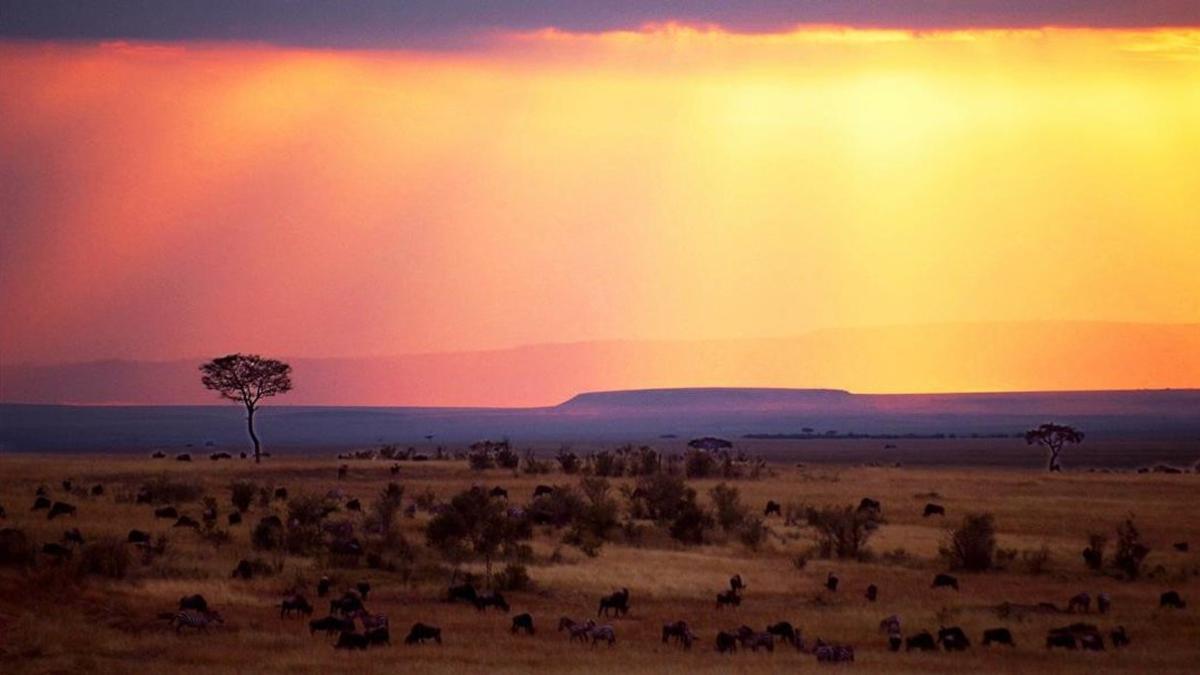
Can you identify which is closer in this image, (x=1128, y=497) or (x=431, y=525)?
(x=431, y=525)

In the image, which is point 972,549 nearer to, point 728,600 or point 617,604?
point 728,600

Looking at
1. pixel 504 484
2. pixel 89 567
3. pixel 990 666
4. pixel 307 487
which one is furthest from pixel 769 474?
pixel 990 666

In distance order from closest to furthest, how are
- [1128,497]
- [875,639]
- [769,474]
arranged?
[875,639]
[1128,497]
[769,474]

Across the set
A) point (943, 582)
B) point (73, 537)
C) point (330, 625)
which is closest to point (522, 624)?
point (330, 625)

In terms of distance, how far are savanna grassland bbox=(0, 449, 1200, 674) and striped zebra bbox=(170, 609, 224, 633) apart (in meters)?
0.30

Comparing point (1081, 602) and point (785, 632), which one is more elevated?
point (1081, 602)

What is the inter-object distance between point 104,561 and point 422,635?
12398mm

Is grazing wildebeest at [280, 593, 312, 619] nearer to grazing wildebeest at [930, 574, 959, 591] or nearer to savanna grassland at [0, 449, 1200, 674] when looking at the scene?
savanna grassland at [0, 449, 1200, 674]

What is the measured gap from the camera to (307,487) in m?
75.4

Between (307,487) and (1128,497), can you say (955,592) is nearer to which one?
(1128,497)

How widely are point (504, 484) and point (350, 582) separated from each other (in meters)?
33.8

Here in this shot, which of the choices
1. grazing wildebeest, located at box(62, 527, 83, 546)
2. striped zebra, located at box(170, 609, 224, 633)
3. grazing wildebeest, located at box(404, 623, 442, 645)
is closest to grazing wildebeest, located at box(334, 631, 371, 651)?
grazing wildebeest, located at box(404, 623, 442, 645)

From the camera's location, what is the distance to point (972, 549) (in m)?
48.2

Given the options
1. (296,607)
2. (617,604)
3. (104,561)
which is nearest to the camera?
(296,607)
